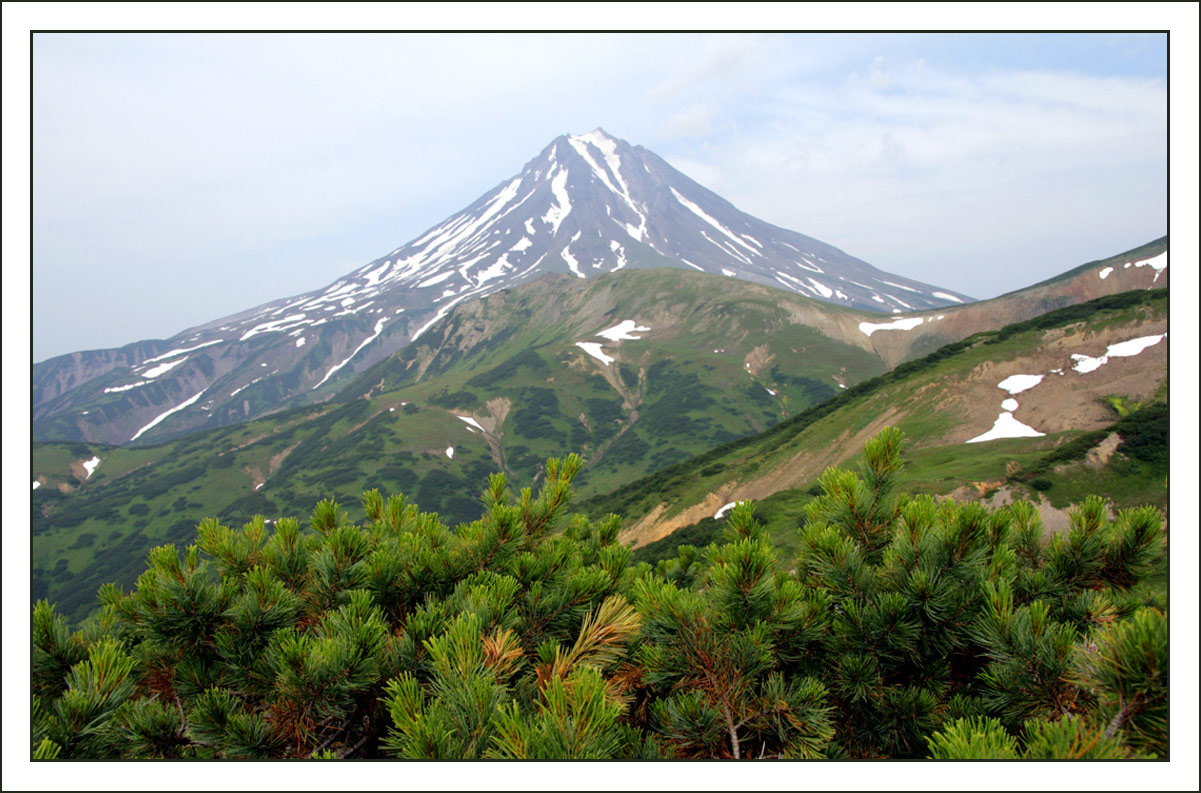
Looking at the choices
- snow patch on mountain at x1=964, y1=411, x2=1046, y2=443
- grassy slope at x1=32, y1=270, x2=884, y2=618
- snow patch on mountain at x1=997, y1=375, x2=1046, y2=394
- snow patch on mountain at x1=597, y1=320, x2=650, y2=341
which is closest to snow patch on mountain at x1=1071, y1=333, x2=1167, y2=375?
snow patch on mountain at x1=997, y1=375, x2=1046, y2=394

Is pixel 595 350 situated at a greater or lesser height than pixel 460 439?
greater

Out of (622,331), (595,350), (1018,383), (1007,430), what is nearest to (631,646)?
(1007,430)

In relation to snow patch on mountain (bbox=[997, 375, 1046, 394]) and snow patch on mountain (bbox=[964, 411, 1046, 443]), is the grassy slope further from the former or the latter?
snow patch on mountain (bbox=[964, 411, 1046, 443])

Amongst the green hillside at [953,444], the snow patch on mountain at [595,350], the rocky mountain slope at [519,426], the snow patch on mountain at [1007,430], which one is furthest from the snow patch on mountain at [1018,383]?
the snow patch on mountain at [595,350]

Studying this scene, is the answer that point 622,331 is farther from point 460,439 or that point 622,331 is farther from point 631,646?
point 631,646

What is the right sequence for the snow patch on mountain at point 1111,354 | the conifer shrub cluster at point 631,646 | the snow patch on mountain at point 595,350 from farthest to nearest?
1. the snow patch on mountain at point 595,350
2. the snow patch on mountain at point 1111,354
3. the conifer shrub cluster at point 631,646

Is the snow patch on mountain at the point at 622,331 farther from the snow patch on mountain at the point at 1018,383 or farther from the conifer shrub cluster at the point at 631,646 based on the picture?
the conifer shrub cluster at the point at 631,646
